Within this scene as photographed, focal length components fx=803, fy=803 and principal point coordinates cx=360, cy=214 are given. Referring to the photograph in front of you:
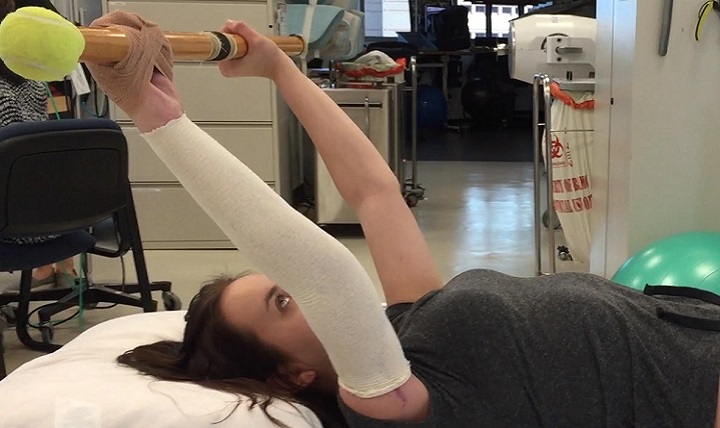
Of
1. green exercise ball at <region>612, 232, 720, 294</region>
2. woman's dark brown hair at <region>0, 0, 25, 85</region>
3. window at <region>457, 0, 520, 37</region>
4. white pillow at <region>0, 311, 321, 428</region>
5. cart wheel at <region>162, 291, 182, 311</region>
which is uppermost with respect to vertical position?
window at <region>457, 0, 520, 37</region>

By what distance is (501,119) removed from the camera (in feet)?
30.2

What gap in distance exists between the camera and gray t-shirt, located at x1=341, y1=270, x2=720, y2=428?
3.33 feet

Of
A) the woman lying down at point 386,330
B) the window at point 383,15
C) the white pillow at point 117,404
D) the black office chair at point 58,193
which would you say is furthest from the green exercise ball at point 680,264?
the window at point 383,15

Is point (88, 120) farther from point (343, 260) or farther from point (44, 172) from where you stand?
point (343, 260)

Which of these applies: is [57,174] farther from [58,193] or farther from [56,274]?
[56,274]

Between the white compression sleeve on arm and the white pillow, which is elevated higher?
the white compression sleeve on arm

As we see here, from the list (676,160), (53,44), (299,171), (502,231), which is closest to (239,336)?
(53,44)

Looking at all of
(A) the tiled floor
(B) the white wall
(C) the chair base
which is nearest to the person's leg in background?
(A) the tiled floor

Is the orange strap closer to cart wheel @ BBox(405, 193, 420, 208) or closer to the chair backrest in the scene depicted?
the chair backrest

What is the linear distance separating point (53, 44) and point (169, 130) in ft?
0.48

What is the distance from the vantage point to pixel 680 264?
1859 mm

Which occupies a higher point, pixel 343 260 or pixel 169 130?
pixel 169 130

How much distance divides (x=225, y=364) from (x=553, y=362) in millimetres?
446

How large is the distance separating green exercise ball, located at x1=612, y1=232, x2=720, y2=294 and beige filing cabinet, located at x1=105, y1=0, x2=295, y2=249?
217cm
